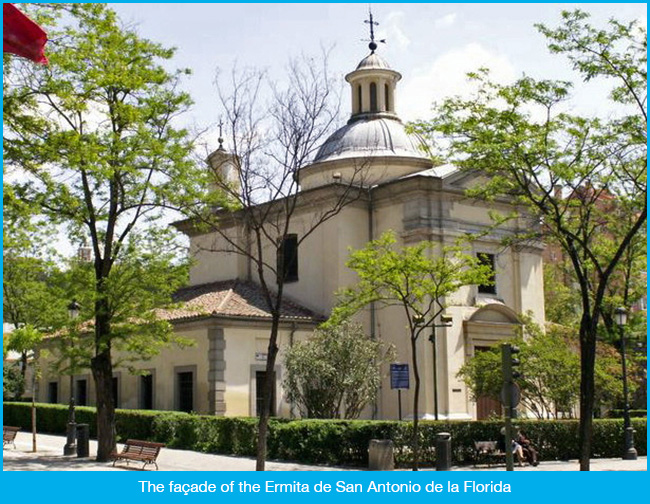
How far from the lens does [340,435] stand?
2244 cm

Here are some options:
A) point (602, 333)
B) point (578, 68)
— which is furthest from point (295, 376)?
point (578, 68)

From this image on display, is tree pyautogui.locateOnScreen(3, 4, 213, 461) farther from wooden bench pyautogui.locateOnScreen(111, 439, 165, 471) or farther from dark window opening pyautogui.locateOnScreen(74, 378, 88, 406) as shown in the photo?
dark window opening pyautogui.locateOnScreen(74, 378, 88, 406)

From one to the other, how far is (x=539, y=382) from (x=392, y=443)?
870 centimetres

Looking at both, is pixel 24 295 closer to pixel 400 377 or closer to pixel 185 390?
pixel 185 390

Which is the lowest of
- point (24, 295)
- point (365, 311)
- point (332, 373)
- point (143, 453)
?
point (143, 453)

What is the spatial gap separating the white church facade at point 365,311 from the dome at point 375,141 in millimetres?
58

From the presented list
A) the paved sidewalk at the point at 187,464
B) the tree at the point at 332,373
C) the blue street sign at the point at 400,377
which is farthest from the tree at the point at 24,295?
the blue street sign at the point at 400,377

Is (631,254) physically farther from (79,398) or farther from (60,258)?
(79,398)

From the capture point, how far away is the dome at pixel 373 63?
40.6 metres

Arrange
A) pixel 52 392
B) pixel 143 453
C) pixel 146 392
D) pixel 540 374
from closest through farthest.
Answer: pixel 143 453, pixel 540 374, pixel 146 392, pixel 52 392

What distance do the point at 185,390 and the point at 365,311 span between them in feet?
25.0

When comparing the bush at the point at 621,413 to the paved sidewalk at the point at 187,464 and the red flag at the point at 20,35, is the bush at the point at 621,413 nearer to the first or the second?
the paved sidewalk at the point at 187,464

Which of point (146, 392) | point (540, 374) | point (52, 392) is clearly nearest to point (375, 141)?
point (540, 374)

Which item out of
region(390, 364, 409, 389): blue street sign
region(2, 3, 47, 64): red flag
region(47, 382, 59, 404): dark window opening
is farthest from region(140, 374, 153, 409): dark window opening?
region(2, 3, 47, 64): red flag
